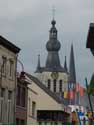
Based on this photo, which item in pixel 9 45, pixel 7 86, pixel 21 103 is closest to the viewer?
pixel 7 86

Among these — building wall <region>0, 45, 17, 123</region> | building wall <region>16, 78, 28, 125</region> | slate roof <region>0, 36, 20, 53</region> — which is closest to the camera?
building wall <region>0, 45, 17, 123</region>

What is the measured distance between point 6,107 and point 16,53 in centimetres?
659

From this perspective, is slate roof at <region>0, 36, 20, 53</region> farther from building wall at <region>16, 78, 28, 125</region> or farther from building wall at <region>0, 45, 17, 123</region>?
building wall at <region>16, 78, 28, 125</region>

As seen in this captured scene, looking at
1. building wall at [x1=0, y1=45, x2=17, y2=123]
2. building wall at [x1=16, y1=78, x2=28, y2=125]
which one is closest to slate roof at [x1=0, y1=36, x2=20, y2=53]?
building wall at [x1=0, y1=45, x2=17, y2=123]

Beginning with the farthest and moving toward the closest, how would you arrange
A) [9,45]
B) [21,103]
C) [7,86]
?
[21,103]
[9,45]
[7,86]

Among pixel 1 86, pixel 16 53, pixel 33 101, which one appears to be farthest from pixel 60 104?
pixel 1 86

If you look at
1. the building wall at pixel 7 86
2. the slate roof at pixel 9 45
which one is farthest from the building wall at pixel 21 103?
the slate roof at pixel 9 45

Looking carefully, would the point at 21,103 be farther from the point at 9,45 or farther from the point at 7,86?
the point at 9,45

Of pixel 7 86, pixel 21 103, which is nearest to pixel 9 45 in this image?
pixel 7 86

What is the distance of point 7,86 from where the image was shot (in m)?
48.5

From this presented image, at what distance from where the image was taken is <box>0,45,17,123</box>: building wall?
47.6m

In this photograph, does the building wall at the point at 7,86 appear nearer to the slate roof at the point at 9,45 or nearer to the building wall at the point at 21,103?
the slate roof at the point at 9,45

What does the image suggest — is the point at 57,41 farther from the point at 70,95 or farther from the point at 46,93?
the point at 46,93

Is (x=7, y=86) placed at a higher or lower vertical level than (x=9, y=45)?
lower
